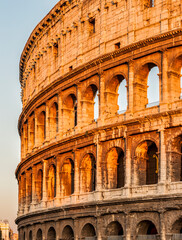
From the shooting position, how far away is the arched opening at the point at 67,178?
128 feet

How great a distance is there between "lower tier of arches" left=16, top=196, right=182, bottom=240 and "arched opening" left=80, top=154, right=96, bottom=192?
1514 mm

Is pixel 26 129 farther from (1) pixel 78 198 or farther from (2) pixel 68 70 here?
(1) pixel 78 198

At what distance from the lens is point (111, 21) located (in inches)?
1416

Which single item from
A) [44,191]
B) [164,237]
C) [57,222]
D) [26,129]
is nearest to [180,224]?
[164,237]

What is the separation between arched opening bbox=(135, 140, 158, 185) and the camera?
32344 millimetres

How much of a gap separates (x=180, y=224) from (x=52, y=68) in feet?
57.5

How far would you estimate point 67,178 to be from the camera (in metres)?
39.2

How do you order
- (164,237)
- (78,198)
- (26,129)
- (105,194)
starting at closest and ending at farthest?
(164,237) < (105,194) < (78,198) < (26,129)

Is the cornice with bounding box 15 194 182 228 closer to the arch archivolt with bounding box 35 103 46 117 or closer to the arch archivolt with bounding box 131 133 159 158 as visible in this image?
the arch archivolt with bounding box 131 133 159 158

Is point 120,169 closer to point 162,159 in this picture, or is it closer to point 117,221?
point 117,221

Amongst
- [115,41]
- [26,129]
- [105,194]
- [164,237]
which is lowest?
[164,237]

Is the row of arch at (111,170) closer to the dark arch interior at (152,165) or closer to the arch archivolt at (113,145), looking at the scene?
the dark arch interior at (152,165)

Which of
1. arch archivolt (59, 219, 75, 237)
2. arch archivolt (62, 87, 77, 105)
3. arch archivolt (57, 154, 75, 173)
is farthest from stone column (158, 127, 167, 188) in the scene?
arch archivolt (62, 87, 77, 105)

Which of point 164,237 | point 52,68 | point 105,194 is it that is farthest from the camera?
point 52,68
